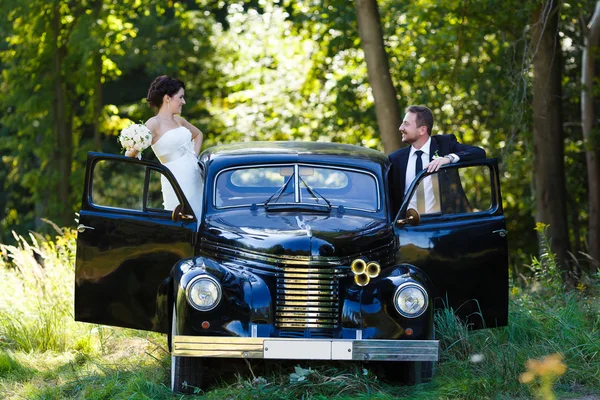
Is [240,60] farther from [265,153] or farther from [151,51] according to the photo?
[265,153]

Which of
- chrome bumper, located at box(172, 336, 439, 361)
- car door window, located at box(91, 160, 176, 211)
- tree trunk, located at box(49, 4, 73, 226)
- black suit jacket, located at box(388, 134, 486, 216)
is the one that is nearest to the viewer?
chrome bumper, located at box(172, 336, 439, 361)

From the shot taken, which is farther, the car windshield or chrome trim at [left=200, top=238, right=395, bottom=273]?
the car windshield

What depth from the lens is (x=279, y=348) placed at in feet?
21.4

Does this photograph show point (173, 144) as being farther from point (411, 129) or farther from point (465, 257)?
point (465, 257)

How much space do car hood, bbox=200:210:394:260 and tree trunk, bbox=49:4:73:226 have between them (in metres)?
17.5

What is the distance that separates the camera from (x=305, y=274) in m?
7.04

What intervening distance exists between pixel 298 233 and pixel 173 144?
6.93 feet

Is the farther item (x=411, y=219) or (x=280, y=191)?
(x=280, y=191)

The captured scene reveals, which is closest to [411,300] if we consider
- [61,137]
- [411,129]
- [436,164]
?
[436,164]

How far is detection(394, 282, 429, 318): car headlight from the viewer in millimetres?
6836

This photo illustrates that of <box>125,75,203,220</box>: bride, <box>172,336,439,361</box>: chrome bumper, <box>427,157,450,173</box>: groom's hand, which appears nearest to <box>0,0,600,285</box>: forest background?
<box>125,75,203,220</box>: bride

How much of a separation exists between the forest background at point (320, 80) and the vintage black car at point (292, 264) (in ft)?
20.4

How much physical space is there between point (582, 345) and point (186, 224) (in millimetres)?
3040

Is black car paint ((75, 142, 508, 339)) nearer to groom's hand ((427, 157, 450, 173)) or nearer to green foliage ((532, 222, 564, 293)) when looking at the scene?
groom's hand ((427, 157, 450, 173))
